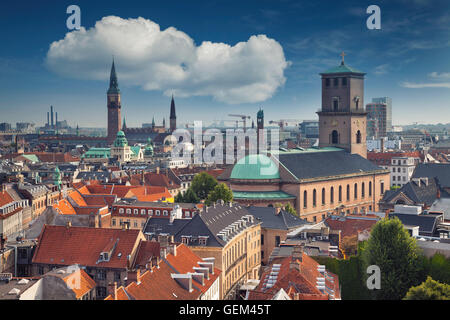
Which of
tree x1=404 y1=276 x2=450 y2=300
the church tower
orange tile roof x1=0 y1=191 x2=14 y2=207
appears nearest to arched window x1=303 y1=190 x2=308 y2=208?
the church tower

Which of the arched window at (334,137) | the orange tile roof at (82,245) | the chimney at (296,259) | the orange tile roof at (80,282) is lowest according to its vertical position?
the orange tile roof at (80,282)

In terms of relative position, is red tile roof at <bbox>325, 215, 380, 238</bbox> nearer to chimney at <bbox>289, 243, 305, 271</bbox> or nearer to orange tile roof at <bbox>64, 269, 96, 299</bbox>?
chimney at <bbox>289, 243, 305, 271</bbox>

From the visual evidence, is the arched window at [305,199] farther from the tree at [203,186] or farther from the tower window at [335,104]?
the tower window at [335,104]

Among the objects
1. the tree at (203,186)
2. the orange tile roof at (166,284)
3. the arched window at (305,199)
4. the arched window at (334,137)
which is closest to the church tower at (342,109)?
the arched window at (334,137)

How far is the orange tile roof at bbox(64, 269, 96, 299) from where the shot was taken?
32906mm

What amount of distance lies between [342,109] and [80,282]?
6813 centimetres

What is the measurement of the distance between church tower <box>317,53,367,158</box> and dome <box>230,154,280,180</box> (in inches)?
904

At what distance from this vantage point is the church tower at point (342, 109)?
93688mm

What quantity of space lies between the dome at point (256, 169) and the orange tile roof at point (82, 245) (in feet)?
113

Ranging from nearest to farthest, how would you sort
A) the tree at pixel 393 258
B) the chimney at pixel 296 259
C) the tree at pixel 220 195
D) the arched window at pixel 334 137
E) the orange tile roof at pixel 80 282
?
the chimney at pixel 296 259, the orange tile roof at pixel 80 282, the tree at pixel 393 258, the tree at pixel 220 195, the arched window at pixel 334 137
